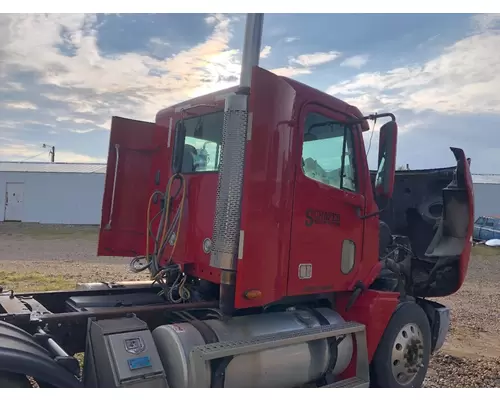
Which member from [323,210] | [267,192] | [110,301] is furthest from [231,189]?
[110,301]

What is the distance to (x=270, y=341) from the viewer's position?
3406 millimetres

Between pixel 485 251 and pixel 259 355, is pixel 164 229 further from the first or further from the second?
pixel 485 251

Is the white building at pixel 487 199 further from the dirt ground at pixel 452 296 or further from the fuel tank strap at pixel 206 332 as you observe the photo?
the fuel tank strap at pixel 206 332

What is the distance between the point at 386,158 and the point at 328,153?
0.49 metres

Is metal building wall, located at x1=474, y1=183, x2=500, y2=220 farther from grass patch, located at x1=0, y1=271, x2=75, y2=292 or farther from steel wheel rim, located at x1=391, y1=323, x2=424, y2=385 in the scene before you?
steel wheel rim, located at x1=391, y1=323, x2=424, y2=385

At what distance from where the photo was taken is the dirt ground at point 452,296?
549 cm

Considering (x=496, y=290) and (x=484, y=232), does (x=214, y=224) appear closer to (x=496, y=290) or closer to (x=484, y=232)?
(x=496, y=290)

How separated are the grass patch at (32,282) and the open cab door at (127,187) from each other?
15.7 ft

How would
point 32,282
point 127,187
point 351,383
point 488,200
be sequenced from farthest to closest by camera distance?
point 488,200 → point 32,282 → point 127,187 → point 351,383

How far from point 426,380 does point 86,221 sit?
2536 cm

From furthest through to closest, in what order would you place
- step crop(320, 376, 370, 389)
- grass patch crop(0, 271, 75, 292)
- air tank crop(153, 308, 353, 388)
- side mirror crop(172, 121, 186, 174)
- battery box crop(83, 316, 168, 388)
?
grass patch crop(0, 271, 75, 292)
side mirror crop(172, 121, 186, 174)
step crop(320, 376, 370, 389)
air tank crop(153, 308, 353, 388)
battery box crop(83, 316, 168, 388)

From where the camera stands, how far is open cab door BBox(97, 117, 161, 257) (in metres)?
4.54

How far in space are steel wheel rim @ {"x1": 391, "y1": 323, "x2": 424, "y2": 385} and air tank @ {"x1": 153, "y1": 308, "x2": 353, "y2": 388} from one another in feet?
2.04

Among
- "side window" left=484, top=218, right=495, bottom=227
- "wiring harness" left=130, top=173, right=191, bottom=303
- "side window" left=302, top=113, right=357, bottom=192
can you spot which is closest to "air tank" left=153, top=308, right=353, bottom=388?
"wiring harness" left=130, top=173, right=191, bottom=303
